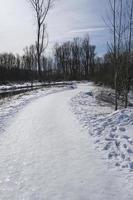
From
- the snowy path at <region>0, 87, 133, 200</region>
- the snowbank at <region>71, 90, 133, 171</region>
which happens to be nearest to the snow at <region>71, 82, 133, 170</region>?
the snowbank at <region>71, 90, 133, 171</region>

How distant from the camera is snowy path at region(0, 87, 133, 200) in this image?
4438 millimetres

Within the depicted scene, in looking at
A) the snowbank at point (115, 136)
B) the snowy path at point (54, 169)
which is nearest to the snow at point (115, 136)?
the snowbank at point (115, 136)

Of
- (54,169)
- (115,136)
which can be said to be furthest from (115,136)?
(54,169)

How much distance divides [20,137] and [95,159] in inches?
119

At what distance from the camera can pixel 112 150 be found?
6348mm

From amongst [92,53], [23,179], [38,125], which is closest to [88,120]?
[38,125]

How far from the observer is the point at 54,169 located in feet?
18.0

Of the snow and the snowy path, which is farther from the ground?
the snow

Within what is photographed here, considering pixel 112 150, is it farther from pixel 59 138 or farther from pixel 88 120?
pixel 88 120

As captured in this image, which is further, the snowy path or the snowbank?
the snowbank

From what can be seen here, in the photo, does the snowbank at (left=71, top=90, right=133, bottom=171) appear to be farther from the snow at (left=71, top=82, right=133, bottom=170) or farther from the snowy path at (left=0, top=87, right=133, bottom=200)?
the snowy path at (left=0, top=87, right=133, bottom=200)

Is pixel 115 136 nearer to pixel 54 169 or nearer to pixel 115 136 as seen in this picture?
pixel 115 136

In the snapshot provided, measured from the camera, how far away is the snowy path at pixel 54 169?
14.6 feet

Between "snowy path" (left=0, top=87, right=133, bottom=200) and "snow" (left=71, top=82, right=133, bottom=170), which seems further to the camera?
"snow" (left=71, top=82, right=133, bottom=170)
